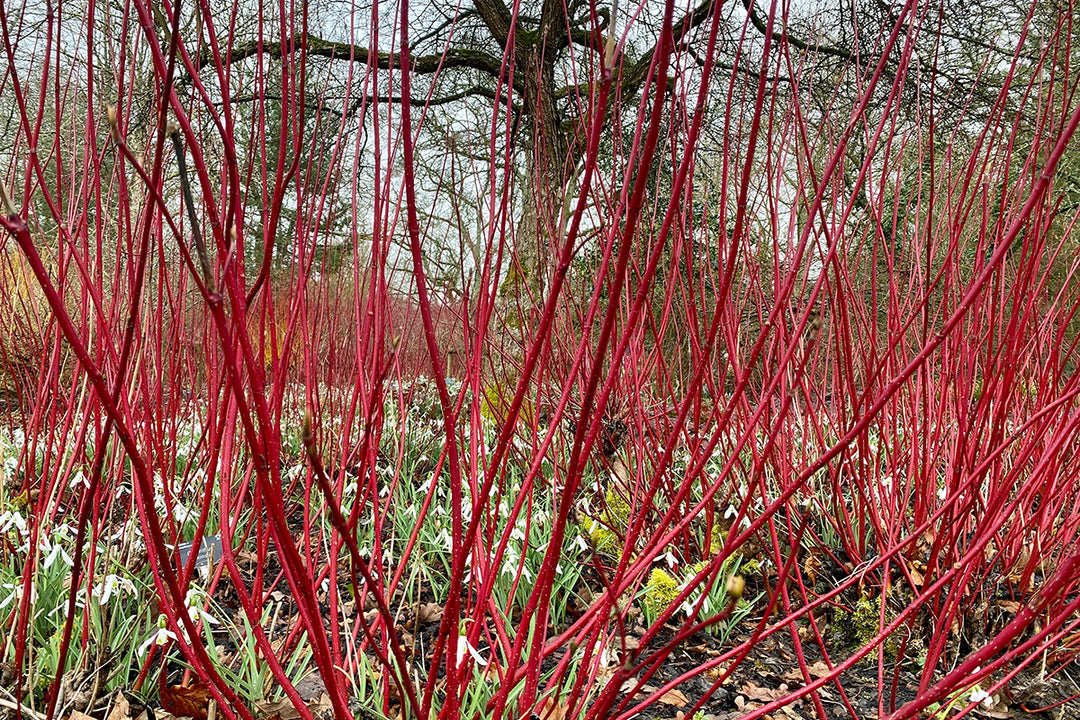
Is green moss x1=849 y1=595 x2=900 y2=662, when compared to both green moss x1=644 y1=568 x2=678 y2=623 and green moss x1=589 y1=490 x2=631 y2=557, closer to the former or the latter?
green moss x1=644 y1=568 x2=678 y2=623

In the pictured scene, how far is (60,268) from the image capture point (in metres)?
1.34

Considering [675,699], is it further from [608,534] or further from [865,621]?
[608,534]

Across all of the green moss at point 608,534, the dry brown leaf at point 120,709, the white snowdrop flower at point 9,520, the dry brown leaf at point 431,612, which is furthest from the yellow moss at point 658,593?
the white snowdrop flower at point 9,520

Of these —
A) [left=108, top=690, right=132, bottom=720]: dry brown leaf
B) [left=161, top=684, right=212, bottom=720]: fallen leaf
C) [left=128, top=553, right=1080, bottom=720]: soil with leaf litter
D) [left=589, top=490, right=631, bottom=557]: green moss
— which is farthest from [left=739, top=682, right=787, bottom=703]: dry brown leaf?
[left=108, top=690, right=132, bottom=720]: dry brown leaf

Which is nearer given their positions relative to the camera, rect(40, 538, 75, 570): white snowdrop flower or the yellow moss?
rect(40, 538, 75, 570): white snowdrop flower

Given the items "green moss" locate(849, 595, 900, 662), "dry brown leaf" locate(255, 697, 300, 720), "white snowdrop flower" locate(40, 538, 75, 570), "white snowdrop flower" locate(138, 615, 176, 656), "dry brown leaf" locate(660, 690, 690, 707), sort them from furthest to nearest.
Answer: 1. "green moss" locate(849, 595, 900, 662)
2. "dry brown leaf" locate(660, 690, 690, 707)
3. "white snowdrop flower" locate(40, 538, 75, 570)
4. "dry brown leaf" locate(255, 697, 300, 720)
5. "white snowdrop flower" locate(138, 615, 176, 656)

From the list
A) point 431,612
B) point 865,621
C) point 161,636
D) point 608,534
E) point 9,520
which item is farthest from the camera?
point 608,534

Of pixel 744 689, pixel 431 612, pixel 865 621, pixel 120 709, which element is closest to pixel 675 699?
pixel 744 689

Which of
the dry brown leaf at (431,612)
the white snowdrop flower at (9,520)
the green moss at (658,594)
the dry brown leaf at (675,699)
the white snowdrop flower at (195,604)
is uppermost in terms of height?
the white snowdrop flower at (9,520)

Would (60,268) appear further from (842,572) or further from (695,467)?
(842,572)

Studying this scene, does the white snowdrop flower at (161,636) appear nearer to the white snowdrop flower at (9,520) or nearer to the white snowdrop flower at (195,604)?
the white snowdrop flower at (195,604)

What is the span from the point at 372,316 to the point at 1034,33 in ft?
13.4

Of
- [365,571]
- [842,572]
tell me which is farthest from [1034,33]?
[365,571]

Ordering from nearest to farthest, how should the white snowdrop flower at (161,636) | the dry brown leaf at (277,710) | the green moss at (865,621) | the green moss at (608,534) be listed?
the white snowdrop flower at (161,636) → the dry brown leaf at (277,710) → the green moss at (865,621) → the green moss at (608,534)
